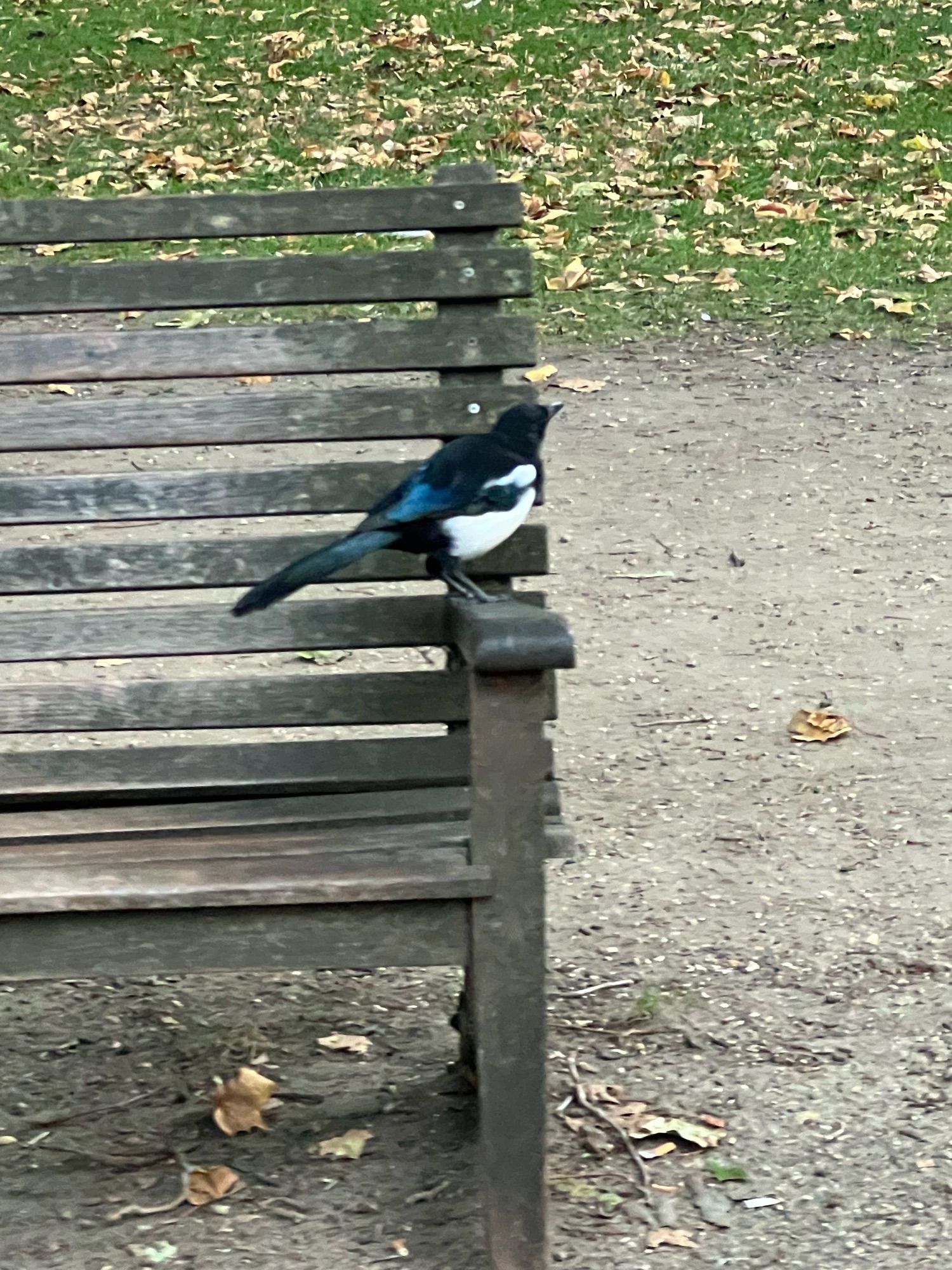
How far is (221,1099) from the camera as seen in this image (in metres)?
3.13

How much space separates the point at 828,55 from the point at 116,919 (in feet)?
38.3

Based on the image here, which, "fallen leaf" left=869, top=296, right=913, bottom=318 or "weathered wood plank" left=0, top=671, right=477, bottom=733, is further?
"fallen leaf" left=869, top=296, right=913, bottom=318

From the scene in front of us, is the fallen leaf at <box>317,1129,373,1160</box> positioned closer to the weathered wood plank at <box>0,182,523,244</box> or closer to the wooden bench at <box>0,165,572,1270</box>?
the wooden bench at <box>0,165,572,1270</box>

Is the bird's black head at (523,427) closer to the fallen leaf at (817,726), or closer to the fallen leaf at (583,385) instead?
the fallen leaf at (817,726)

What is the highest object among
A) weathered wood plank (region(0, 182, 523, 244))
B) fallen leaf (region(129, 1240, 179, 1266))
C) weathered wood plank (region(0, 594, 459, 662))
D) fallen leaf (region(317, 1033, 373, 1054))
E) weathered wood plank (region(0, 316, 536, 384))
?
weathered wood plank (region(0, 182, 523, 244))

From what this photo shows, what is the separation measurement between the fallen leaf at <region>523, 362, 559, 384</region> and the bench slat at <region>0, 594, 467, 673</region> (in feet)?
14.0

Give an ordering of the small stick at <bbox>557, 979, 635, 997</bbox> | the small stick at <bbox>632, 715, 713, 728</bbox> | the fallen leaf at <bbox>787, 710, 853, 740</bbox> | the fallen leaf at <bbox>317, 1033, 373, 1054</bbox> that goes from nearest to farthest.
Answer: the fallen leaf at <bbox>317, 1033, 373, 1054</bbox> < the small stick at <bbox>557, 979, 635, 997</bbox> < the fallen leaf at <bbox>787, 710, 853, 740</bbox> < the small stick at <bbox>632, 715, 713, 728</bbox>

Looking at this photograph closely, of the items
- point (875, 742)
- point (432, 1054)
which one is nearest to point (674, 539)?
point (875, 742)

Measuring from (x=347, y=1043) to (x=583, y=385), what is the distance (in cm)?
442

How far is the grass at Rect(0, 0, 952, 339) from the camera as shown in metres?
8.64

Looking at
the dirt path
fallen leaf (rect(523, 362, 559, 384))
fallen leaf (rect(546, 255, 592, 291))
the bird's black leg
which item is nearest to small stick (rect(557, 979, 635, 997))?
the dirt path

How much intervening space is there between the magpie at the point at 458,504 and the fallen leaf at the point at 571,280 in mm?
5817

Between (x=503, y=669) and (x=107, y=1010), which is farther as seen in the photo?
(x=107, y=1010)

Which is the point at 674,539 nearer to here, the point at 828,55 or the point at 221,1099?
the point at 221,1099
